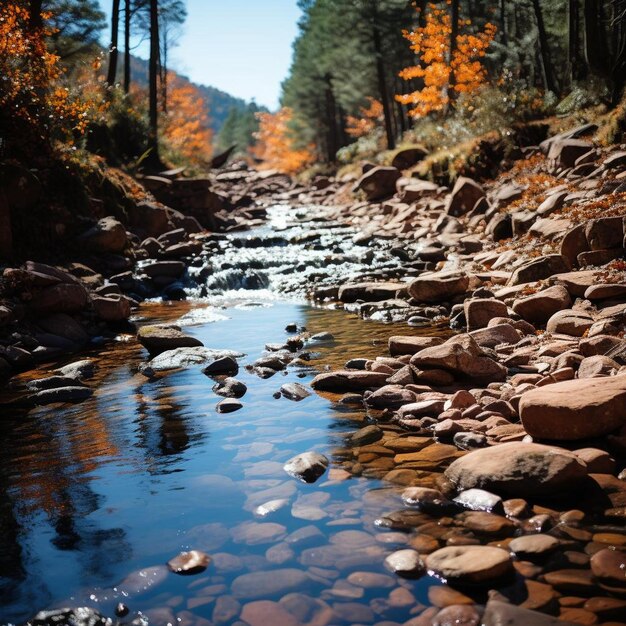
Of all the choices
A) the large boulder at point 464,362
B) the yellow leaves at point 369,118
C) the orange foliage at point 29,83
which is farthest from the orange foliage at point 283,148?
the large boulder at point 464,362

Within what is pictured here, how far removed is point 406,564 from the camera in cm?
311

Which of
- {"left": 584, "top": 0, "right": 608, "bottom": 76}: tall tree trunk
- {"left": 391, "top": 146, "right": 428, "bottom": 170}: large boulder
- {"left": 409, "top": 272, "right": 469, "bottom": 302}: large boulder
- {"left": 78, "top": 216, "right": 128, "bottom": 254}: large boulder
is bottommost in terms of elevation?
{"left": 409, "top": 272, "right": 469, "bottom": 302}: large boulder

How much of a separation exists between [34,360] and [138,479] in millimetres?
4616

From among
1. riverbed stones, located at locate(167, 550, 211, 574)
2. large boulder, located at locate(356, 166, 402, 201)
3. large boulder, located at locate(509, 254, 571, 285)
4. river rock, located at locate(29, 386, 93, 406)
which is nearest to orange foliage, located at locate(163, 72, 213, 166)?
large boulder, located at locate(356, 166, 402, 201)

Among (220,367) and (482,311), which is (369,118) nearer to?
(482,311)

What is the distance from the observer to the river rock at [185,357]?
764 cm

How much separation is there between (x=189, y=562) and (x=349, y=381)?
125 inches

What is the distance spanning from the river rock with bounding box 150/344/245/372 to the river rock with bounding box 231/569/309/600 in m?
4.62

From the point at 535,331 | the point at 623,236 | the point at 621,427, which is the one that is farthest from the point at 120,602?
the point at 623,236

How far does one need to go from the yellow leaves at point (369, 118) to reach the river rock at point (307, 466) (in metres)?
35.8

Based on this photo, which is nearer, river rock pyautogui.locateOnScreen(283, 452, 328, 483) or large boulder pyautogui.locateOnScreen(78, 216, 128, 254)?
river rock pyautogui.locateOnScreen(283, 452, 328, 483)

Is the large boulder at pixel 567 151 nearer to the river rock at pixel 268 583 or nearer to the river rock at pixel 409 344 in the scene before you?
the river rock at pixel 409 344

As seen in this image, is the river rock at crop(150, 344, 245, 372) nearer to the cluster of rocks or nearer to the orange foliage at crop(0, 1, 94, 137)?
the cluster of rocks

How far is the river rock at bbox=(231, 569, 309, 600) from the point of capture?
3.00 metres
